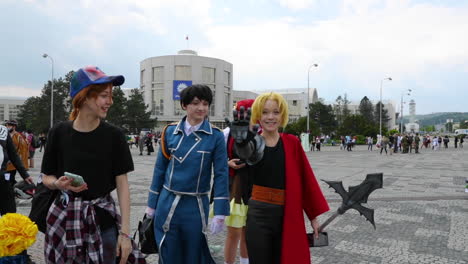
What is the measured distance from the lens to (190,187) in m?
2.58

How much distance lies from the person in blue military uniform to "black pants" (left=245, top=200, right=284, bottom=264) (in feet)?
0.82

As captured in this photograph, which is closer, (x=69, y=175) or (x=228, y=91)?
(x=69, y=175)

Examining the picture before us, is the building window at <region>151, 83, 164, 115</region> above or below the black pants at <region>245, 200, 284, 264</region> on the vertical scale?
above

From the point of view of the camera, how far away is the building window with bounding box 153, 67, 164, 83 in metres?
76.3

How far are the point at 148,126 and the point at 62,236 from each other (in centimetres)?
6017

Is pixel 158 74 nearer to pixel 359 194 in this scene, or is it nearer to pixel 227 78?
pixel 227 78

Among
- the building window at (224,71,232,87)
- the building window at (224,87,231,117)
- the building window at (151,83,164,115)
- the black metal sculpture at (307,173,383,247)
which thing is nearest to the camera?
the black metal sculpture at (307,173,383,247)

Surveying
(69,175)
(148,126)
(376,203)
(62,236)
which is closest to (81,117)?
(69,175)

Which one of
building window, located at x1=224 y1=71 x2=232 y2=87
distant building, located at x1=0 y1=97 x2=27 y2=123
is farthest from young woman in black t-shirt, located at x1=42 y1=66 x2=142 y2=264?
distant building, located at x1=0 y1=97 x2=27 y2=123

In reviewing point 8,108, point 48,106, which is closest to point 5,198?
point 48,106

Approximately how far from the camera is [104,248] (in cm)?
209

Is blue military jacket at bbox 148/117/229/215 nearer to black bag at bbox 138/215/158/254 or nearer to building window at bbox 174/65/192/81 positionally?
black bag at bbox 138/215/158/254


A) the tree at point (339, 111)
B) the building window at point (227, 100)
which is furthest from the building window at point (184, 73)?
the tree at point (339, 111)

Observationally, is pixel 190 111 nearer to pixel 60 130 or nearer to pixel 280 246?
pixel 60 130
